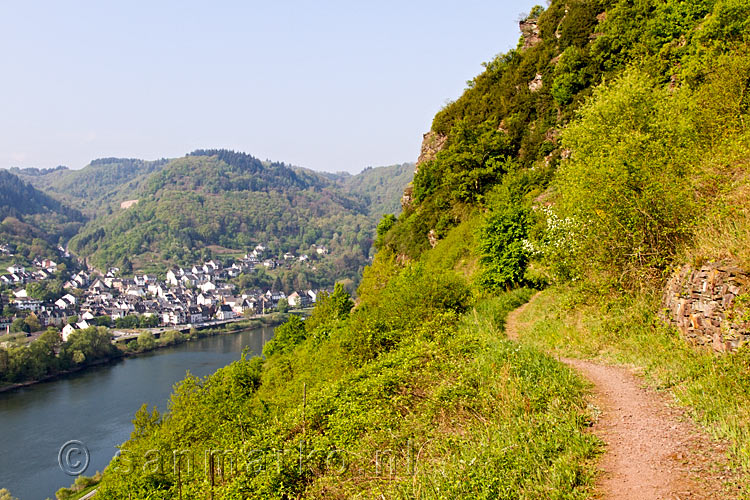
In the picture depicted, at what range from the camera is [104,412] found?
43.5 metres

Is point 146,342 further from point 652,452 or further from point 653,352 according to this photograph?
point 652,452

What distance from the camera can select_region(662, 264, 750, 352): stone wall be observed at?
534cm

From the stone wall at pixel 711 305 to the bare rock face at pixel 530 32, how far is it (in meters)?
26.7

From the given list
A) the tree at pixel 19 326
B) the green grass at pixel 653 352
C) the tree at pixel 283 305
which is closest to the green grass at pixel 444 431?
the green grass at pixel 653 352

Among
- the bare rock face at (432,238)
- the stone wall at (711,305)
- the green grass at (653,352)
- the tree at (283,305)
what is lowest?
the tree at (283,305)

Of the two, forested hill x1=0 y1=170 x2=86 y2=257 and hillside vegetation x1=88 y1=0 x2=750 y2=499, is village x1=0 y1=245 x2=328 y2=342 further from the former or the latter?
hillside vegetation x1=88 y1=0 x2=750 y2=499

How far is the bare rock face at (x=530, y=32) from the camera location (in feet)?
99.2

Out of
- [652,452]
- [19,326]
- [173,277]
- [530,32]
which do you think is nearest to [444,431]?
[652,452]

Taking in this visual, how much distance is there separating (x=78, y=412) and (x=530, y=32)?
152 feet

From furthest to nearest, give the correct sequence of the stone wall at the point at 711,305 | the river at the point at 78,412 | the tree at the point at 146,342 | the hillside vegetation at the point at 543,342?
the tree at the point at 146,342, the river at the point at 78,412, the stone wall at the point at 711,305, the hillside vegetation at the point at 543,342

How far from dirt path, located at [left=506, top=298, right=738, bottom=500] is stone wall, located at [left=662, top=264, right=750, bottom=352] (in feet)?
3.23

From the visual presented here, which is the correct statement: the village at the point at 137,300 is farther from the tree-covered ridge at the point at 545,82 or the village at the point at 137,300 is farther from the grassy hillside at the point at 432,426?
the grassy hillside at the point at 432,426

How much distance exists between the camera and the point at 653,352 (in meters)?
6.82

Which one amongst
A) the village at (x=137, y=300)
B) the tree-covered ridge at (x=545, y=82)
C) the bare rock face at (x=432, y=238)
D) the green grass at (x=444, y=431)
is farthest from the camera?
the village at (x=137, y=300)
